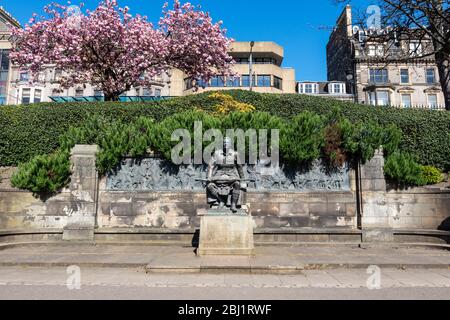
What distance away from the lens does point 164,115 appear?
16.1 metres

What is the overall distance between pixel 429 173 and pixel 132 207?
39.1ft

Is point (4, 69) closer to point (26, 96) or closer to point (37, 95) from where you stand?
point (26, 96)

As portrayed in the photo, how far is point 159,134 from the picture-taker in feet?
44.1

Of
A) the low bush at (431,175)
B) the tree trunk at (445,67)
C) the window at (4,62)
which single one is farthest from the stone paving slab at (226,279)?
the window at (4,62)

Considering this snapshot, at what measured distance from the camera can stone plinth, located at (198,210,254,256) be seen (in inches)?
385

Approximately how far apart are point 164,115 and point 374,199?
970 centimetres

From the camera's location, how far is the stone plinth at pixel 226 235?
9.79 meters

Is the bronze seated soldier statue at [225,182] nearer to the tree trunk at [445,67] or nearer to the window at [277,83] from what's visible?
the tree trunk at [445,67]

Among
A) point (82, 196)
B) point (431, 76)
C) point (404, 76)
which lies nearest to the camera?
point (82, 196)

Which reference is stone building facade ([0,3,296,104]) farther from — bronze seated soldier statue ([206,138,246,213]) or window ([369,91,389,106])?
bronze seated soldier statue ([206,138,246,213])

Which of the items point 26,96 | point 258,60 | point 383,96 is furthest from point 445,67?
point 26,96

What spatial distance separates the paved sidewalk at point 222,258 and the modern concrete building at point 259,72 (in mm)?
38518
